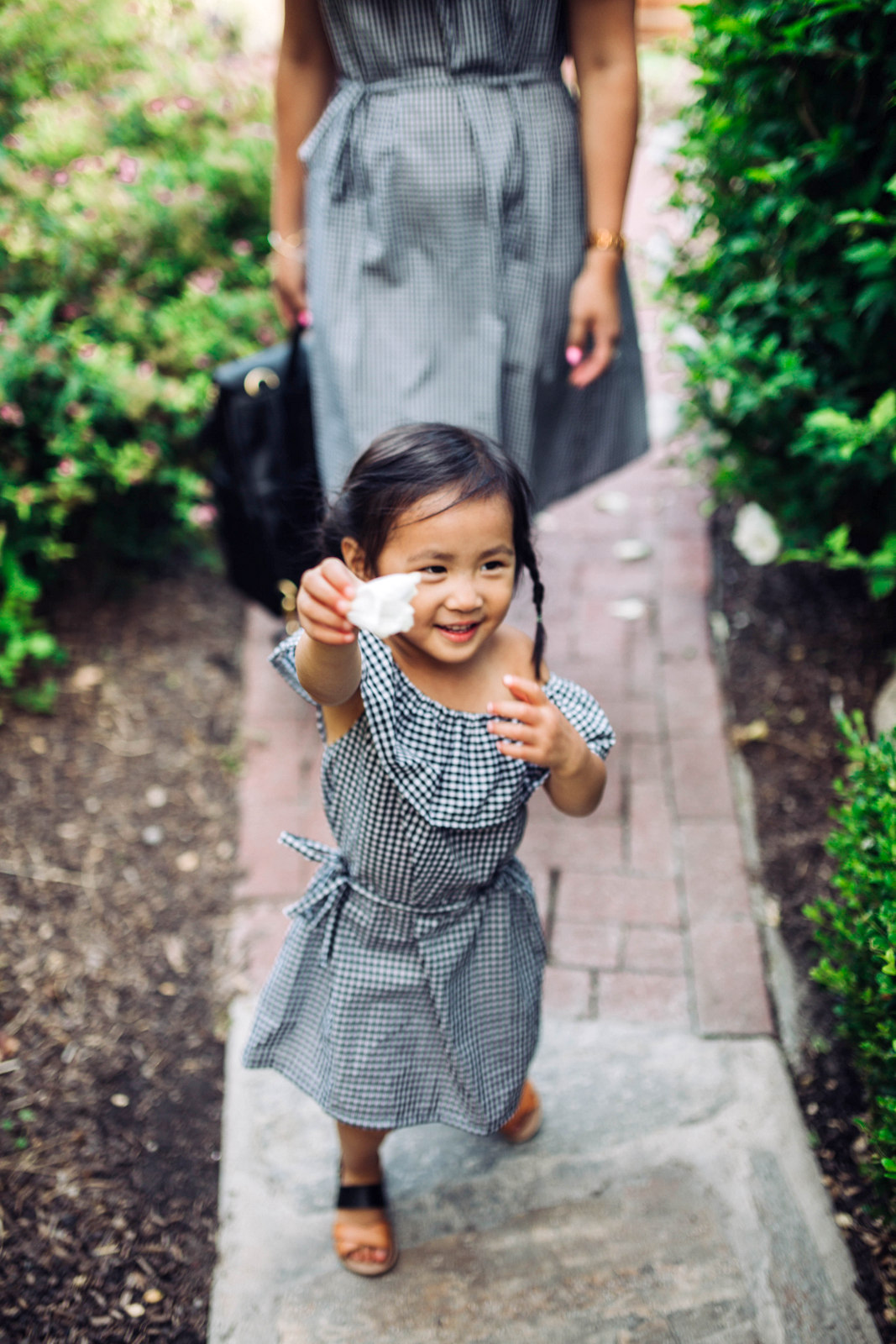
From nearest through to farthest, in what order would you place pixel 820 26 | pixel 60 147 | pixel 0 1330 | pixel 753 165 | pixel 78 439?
pixel 0 1330, pixel 820 26, pixel 753 165, pixel 78 439, pixel 60 147

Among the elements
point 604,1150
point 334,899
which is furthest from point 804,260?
point 604,1150

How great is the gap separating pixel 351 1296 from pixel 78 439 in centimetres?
227

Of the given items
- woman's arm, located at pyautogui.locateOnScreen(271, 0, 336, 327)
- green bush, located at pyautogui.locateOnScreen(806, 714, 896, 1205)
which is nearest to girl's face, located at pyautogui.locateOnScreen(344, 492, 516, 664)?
green bush, located at pyautogui.locateOnScreen(806, 714, 896, 1205)

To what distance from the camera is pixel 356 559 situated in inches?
59.0

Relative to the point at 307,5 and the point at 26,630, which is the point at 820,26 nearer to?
the point at 307,5

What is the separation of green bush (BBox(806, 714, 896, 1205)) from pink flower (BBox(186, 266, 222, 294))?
2.57 metres

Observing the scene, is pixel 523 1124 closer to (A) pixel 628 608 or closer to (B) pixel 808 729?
(B) pixel 808 729

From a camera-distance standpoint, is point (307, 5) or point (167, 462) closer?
point (307, 5)

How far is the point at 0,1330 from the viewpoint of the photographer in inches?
68.8

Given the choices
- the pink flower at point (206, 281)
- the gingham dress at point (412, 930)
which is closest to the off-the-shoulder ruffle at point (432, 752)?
the gingham dress at point (412, 930)

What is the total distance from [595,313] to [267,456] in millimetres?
949

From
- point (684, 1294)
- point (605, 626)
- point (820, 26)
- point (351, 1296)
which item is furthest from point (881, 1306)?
point (820, 26)

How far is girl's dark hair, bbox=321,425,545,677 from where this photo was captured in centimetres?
140

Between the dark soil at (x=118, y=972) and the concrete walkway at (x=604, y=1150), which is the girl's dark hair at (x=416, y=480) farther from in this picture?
the dark soil at (x=118, y=972)
